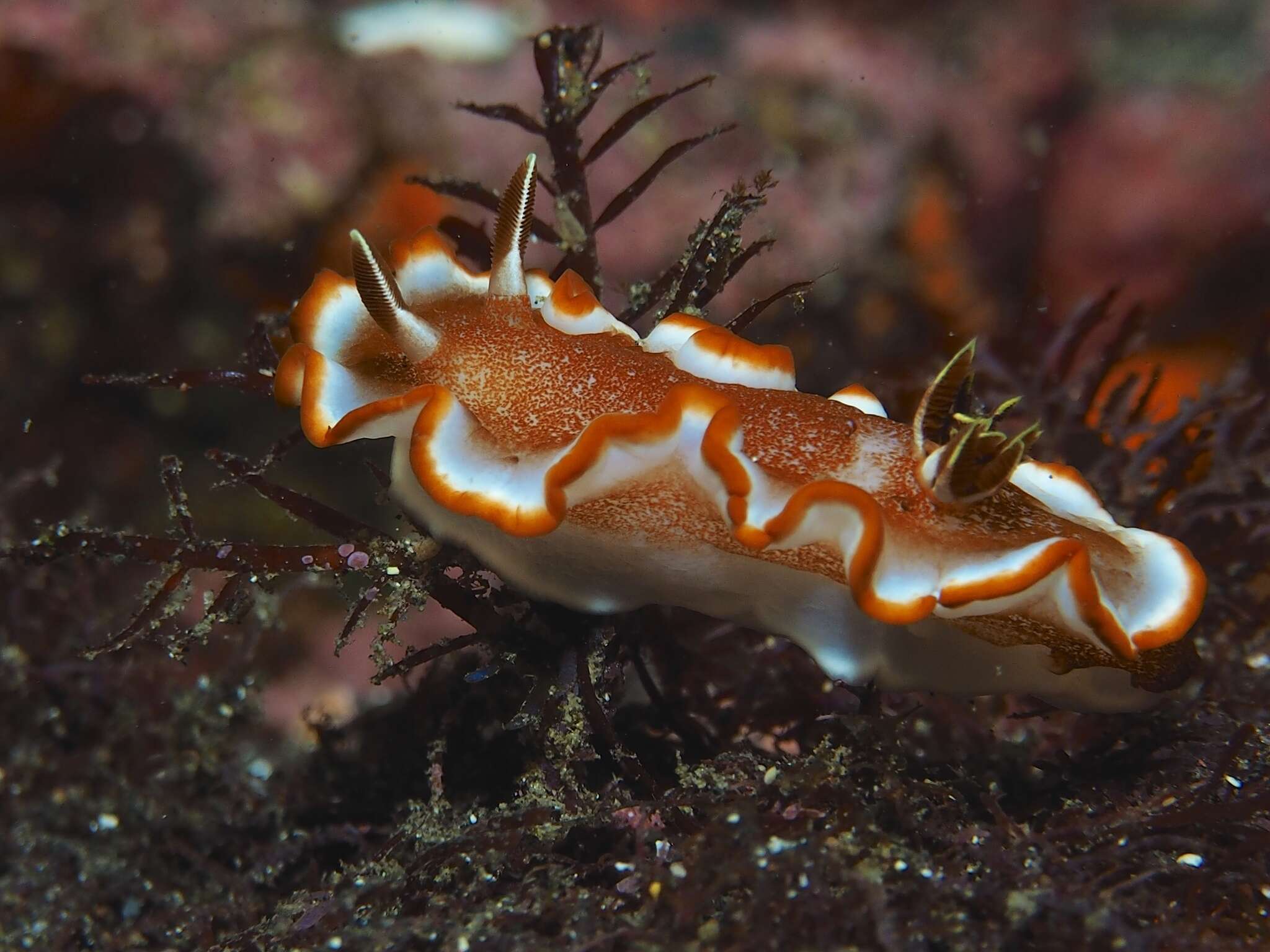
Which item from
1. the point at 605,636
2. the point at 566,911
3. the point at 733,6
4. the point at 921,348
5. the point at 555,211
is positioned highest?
the point at 733,6

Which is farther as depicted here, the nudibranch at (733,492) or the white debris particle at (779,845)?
the nudibranch at (733,492)

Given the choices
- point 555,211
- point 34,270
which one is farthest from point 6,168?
point 555,211

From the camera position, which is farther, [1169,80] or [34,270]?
[1169,80]

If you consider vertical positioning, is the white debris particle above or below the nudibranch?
below

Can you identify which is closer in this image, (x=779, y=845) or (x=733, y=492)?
(x=779, y=845)

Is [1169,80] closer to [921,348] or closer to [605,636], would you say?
[921,348]

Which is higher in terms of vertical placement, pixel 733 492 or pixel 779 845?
pixel 733 492

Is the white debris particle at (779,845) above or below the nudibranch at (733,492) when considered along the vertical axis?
below

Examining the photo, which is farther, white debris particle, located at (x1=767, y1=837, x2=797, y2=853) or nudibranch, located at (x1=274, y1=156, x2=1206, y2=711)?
nudibranch, located at (x1=274, y1=156, x2=1206, y2=711)
